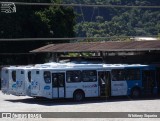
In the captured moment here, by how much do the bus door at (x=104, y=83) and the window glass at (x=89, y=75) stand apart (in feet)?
1.45

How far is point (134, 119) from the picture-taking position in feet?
66.4

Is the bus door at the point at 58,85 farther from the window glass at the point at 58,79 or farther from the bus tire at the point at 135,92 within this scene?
the bus tire at the point at 135,92

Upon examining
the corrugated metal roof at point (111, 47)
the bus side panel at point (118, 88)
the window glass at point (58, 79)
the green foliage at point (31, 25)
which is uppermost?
the green foliage at point (31, 25)

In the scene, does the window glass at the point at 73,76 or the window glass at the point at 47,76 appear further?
the window glass at the point at 73,76

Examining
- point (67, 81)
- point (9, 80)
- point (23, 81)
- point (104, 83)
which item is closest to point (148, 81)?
point (104, 83)

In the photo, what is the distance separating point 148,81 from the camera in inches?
1390

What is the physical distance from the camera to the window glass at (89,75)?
3222 cm

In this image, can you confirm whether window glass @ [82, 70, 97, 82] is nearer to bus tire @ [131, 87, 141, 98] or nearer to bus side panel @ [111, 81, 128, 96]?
bus side panel @ [111, 81, 128, 96]

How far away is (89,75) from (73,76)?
1.35 metres

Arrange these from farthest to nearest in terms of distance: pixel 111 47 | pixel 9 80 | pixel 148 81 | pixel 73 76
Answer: pixel 111 47 < pixel 148 81 < pixel 9 80 < pixel 73 76

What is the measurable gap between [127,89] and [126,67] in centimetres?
165

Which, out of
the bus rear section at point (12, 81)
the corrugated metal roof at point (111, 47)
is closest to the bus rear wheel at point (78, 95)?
the bus rear section at point (12, 81)

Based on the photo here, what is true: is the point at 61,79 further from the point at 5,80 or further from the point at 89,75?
the point at 5,80

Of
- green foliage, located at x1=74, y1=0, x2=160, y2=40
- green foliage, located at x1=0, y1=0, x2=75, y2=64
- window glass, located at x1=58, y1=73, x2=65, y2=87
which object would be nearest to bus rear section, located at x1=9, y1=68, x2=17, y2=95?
window glass, located at x1=58, y1=73, x2=65, y2=87
